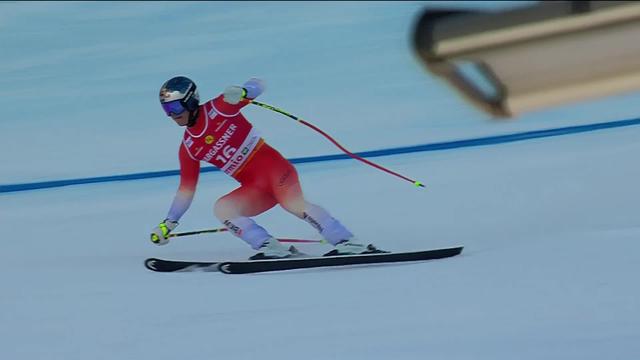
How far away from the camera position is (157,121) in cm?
430

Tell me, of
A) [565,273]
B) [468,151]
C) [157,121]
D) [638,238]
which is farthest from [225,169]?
[157,121]

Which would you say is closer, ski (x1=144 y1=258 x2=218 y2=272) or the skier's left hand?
the skier's left hand

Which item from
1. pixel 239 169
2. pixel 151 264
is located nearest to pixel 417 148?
pixel 239 169

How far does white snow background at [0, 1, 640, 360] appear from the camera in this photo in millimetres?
2305

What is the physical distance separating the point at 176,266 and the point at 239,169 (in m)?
0.28

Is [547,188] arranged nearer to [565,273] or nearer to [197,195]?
[565,273]

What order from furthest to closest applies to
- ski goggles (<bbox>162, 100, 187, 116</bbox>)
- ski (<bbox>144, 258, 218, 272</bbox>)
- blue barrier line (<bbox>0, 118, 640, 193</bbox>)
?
blue barrier line (<bbox>0, 118, 640, 193</bbox>), ski (<bbox>144, 258, 218, 272</bbox>), ski goggles (<bbox>162, 100, 187, 116</bbox>)

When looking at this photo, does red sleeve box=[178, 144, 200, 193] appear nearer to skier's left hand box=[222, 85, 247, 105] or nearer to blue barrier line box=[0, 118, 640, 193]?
skier's left hand box=[222, 85, 247, 105]

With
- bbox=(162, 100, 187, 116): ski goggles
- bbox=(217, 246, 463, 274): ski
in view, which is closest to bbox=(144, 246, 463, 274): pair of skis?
bbox=(217, 246, 463, 274): ski

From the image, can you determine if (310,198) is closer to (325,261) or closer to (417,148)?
(417,148)

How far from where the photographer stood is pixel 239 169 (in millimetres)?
2777

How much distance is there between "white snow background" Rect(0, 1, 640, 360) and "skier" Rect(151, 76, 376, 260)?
0.10 metres

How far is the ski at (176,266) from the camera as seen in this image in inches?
109

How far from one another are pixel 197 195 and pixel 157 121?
70cm
